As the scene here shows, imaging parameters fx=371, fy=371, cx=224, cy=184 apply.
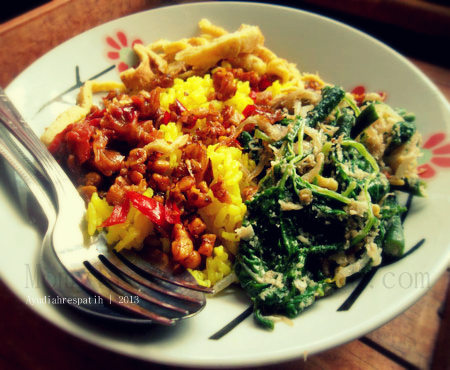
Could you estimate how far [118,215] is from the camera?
6.24 feet

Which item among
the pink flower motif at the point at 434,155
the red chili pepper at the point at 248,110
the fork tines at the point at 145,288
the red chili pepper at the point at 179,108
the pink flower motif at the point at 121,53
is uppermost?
the pink flower motif at the point at 121,53

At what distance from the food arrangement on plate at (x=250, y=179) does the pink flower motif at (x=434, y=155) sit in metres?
0.09

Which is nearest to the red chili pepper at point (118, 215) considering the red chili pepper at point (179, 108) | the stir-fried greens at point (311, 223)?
the stir-fried greens at point (311, 223)

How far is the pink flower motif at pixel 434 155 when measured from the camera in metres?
2.25

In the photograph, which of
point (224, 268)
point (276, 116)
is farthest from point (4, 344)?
point (276, 116)

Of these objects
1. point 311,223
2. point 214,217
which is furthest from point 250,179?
point 311,223

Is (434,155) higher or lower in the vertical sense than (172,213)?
lower

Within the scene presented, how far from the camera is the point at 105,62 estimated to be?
9.35 feet

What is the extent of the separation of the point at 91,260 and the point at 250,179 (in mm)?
970

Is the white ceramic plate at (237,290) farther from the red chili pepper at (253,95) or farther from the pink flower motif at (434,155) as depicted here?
the red chili pepper at (253,95)

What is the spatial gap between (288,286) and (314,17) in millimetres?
2349

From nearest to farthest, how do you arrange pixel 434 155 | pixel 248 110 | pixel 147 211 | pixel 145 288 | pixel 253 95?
pixel 145 288
pixel 147 211
pixel 434 155
pixel 248 110
pixel 253 95

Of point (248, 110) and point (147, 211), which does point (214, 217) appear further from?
point (248, 110)

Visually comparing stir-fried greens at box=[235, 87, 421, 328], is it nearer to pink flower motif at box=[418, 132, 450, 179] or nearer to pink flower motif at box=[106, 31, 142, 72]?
pink flower motif at box=[418, 132, 450, 179]
